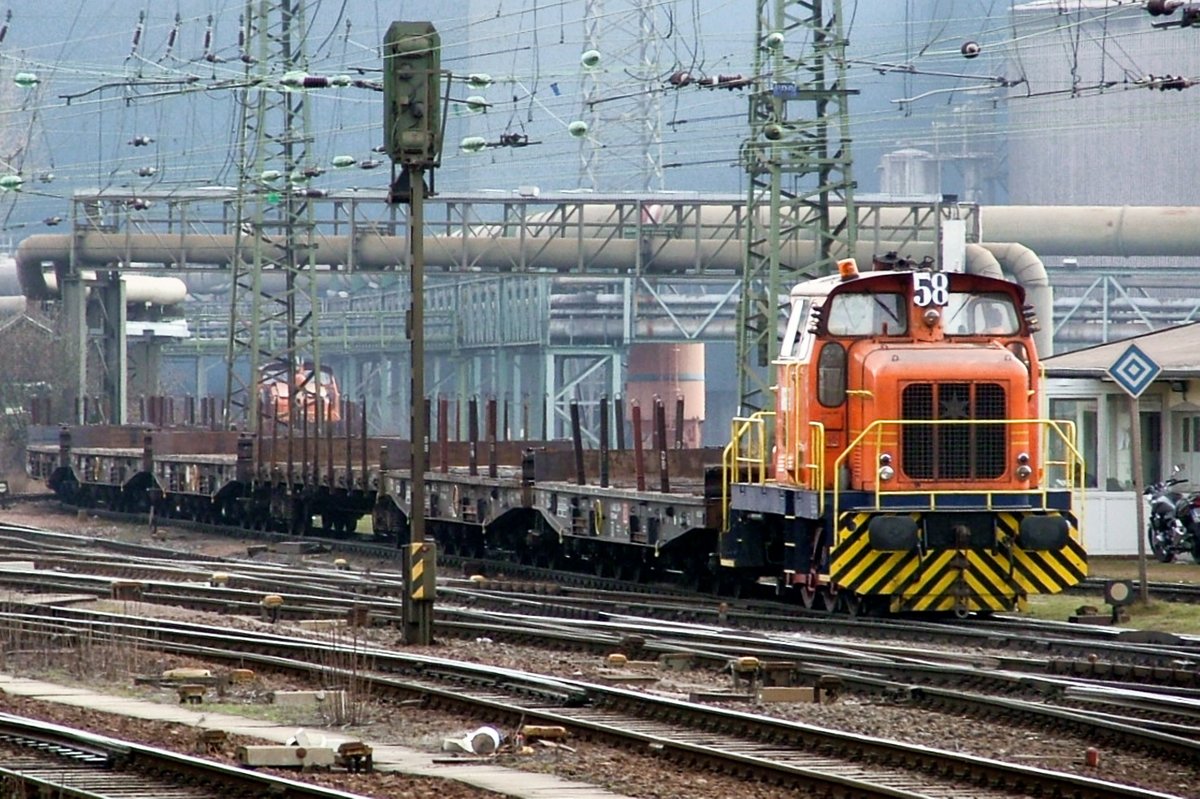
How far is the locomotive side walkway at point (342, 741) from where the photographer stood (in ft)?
32.2

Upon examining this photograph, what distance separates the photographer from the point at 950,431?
18.5 meters

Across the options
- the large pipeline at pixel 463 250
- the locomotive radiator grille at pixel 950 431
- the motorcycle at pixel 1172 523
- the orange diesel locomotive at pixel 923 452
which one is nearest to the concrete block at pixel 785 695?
the orange diesel locomotive at pixel 923 452

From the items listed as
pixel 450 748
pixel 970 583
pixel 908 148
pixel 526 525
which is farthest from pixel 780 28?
pixel 908 148

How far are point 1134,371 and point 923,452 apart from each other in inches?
135

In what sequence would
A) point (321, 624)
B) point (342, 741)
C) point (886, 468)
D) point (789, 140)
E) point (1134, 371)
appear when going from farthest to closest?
1. point (789, 140)
2. point (1134, 371)
3. point (321, 624)
4. point (886, 468)
5. point (342, 741)

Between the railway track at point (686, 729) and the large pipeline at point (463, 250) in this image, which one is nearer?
the railway track at point (686, 729)

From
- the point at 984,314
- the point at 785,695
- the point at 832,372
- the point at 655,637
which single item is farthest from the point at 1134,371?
the point at 785,695

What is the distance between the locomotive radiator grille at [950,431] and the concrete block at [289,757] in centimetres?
905

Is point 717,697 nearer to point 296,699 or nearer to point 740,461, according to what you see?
point 296,699

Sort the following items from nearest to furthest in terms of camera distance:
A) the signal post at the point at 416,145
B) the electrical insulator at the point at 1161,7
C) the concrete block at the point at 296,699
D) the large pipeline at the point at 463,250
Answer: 1. the concrete block at the point at 296,699
2. the signal post at the point at 416,145
3. the electrical insulator at the point at 1161,7
4. the large pipeline at the point at 463,250

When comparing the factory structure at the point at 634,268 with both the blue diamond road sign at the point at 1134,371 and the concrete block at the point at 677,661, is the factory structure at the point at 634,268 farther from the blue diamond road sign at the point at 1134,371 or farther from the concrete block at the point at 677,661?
the concrete block at the point at 677,661

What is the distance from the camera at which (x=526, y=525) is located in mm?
27781

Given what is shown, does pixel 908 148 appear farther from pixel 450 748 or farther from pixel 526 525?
pixel 450 748

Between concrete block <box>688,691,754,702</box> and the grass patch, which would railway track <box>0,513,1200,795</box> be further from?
the grass patch
